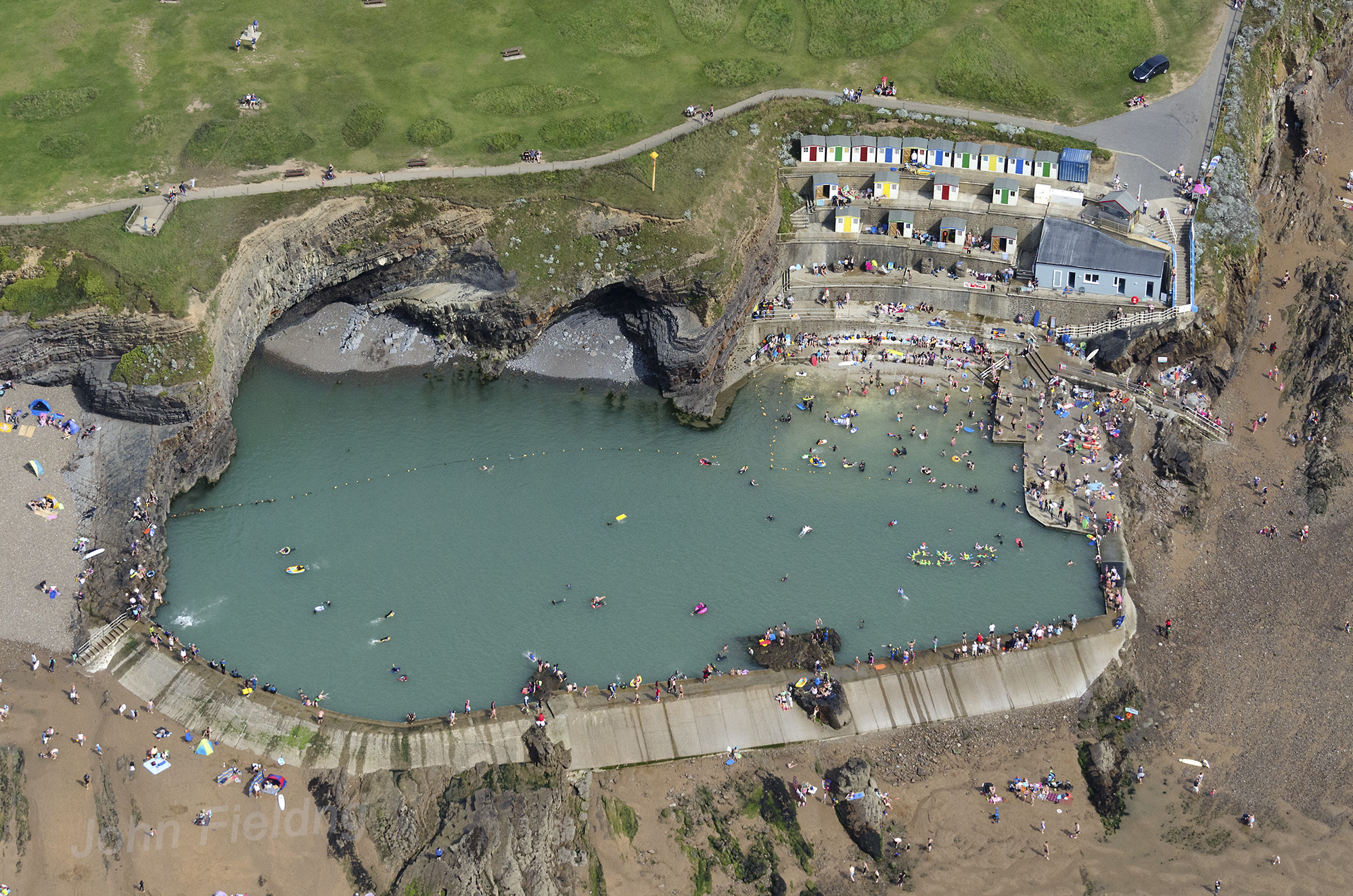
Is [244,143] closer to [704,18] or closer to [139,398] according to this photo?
Result: [139,398]

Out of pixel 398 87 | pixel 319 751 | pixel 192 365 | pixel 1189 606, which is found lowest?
pixel 319 751

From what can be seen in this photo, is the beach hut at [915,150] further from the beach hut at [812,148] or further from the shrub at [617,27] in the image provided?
the shrub at [617,27]

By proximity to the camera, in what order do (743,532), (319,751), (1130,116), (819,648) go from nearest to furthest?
(319,751) < (819,648) < (743,532) < (1130,116)

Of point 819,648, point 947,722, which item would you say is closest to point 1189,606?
point 947,722

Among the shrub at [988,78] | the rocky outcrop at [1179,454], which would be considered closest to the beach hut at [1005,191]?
the shrub at [988,78]

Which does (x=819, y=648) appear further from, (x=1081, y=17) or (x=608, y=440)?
(x=1081, y=17)

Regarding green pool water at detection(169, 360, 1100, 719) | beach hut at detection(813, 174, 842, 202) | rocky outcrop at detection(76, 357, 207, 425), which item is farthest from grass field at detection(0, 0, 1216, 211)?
green pool water at detection(169, 360, 1100, 719)
